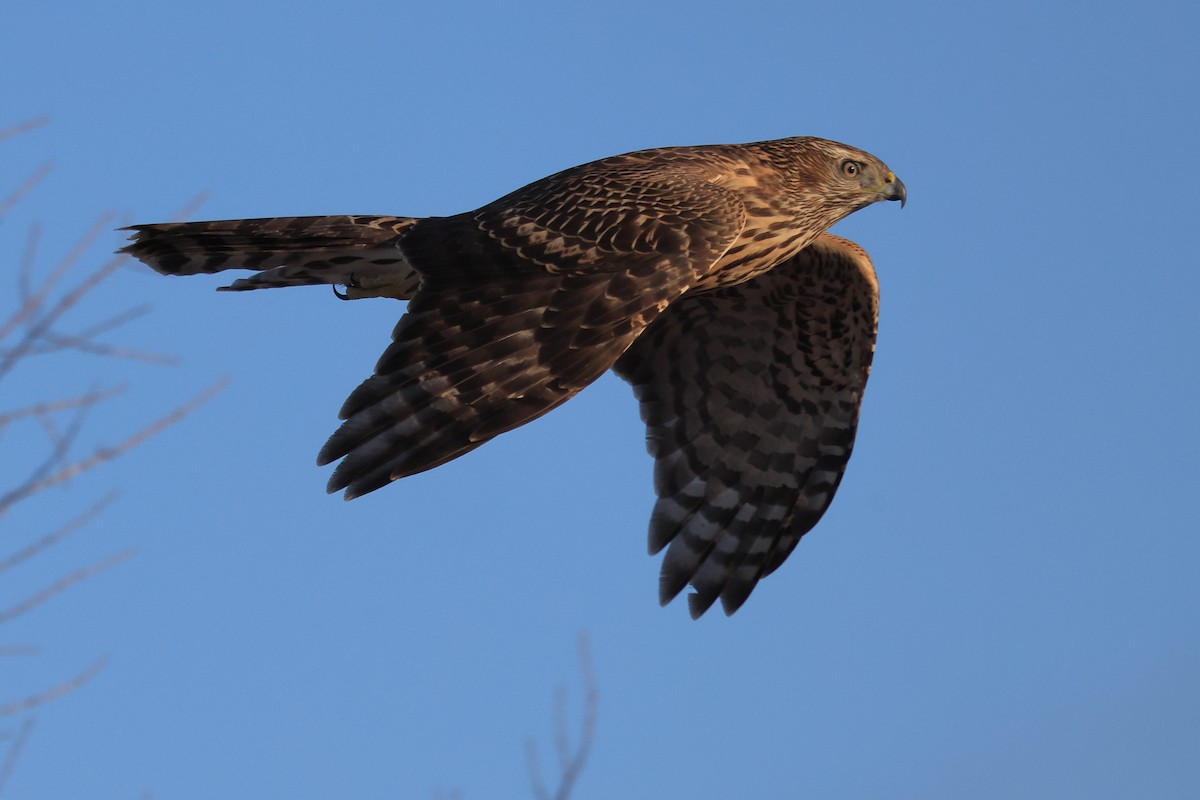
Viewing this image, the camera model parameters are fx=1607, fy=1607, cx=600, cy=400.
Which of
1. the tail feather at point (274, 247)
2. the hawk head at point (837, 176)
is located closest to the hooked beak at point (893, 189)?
the hawk head at point (837, 176)

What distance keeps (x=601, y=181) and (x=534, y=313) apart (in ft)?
3.34

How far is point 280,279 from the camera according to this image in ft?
23.9

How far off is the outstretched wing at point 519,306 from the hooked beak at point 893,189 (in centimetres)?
148

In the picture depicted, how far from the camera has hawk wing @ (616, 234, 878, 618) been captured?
8.57 metres

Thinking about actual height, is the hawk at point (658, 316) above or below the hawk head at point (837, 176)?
below

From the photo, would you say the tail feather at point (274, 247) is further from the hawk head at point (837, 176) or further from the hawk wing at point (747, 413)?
the hawk wing at point (747, 413)

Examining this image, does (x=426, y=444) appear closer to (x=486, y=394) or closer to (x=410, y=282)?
(x=486, y=394)

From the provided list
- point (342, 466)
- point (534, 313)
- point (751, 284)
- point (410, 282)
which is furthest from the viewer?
point (751, 284)

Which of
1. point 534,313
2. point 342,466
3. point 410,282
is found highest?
point 410,282

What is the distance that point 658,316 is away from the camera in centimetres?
774

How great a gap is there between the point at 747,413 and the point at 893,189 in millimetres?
1518

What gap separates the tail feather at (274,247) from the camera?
710cm

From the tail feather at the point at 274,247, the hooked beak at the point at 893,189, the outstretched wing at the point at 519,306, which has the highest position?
the hooked beak at the point at 893,189

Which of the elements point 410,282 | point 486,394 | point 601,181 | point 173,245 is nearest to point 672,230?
point 601,181
